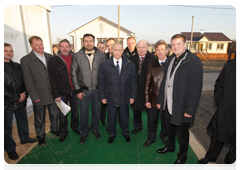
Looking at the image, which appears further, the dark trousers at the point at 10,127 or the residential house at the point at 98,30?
the residential house at the point at 98,30

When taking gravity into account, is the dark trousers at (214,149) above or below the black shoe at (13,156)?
above

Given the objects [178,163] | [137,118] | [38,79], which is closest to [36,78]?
[38,79]

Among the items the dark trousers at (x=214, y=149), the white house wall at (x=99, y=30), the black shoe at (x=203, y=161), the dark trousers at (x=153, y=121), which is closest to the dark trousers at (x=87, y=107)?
the dark trousers at (x=153, y=121)

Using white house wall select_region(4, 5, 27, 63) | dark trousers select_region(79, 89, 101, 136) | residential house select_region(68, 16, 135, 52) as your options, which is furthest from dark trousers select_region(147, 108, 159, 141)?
residential house select_region(68, 16, 135, 52)

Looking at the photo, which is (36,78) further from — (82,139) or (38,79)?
(82,139)

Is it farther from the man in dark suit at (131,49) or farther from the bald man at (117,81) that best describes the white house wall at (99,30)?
the bald man at (117,81)

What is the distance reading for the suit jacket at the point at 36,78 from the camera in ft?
10.2

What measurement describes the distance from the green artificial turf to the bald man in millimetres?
751

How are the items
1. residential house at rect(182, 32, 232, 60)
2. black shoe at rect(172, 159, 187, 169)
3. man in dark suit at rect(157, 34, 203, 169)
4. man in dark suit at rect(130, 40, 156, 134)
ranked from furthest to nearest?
1. residential house at rect(182, 32, 232, 60)
2. man in dark suit at rect(130, 40, 156, 134)
3. black shoe at rect(172, 159, 187, 169)
4. man in dark suit at rect(157, 34, 203, 169)

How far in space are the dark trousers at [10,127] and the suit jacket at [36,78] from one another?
45cm

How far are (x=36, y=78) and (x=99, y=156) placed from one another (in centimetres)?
216

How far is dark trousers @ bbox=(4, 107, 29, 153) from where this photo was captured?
2916mm

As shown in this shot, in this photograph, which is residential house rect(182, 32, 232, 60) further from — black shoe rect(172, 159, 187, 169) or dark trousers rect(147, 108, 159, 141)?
black shoe rect(172, 159, 187, 169)

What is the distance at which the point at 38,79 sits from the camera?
3.24m
